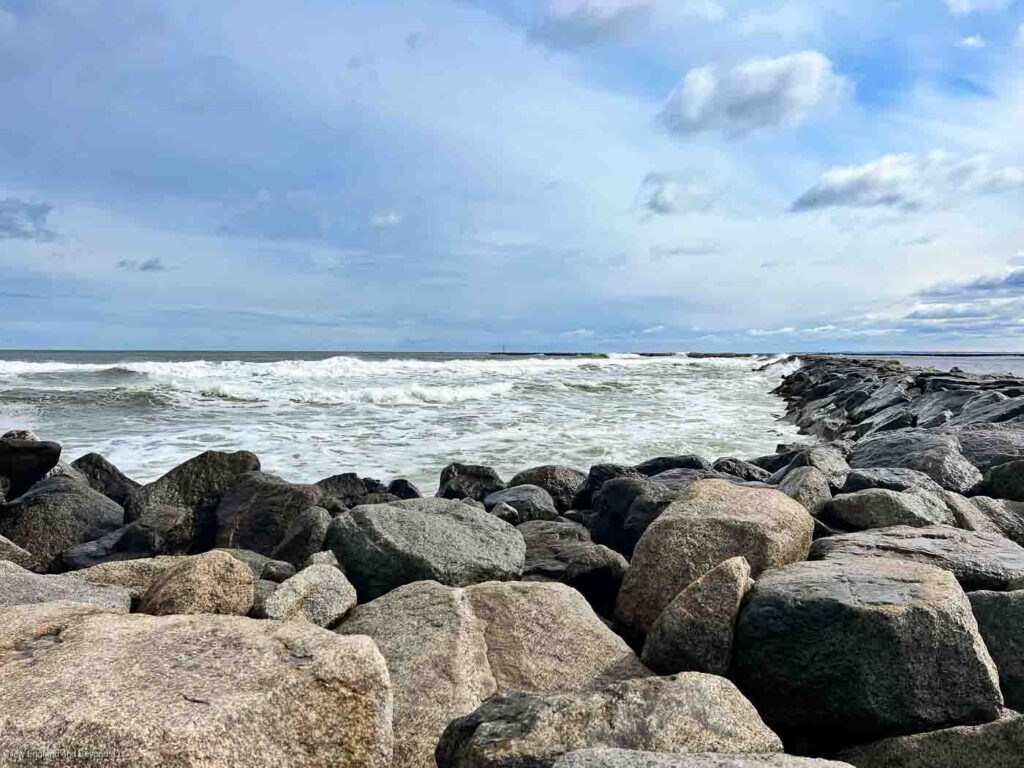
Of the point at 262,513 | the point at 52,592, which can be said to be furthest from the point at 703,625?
the point at 262,513

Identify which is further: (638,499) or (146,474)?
(146,474)

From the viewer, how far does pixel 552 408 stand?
1764 cm

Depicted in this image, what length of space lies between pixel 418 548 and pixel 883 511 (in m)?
2.79

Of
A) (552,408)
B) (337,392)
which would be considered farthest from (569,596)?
(337,392)

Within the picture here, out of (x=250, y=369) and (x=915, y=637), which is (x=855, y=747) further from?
(x=250, y=369)

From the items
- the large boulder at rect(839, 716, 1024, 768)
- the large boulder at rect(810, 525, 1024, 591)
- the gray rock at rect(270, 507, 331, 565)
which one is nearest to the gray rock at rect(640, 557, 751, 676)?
the large boulder at rect(839, 716, 1024, 768)

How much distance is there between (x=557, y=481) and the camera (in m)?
7.84

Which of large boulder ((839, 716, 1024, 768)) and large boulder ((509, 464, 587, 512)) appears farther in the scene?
large boulder ((509, 464, 587, 512))

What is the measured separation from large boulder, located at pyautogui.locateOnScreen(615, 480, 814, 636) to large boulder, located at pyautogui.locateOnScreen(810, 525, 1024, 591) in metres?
0.23

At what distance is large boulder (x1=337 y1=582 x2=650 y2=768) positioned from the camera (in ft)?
8.54

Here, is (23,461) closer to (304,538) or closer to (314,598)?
(304,538)

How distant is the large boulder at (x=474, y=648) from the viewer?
2602mm

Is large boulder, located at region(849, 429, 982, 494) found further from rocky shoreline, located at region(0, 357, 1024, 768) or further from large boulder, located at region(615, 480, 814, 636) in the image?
large boulder, located at region(615, 480, 814, 636)

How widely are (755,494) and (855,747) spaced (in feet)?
5.18
